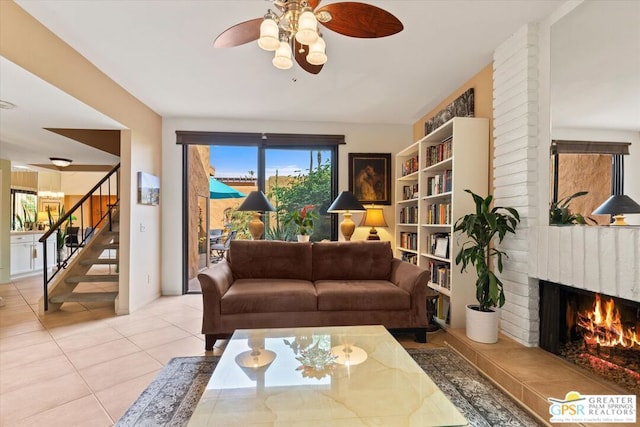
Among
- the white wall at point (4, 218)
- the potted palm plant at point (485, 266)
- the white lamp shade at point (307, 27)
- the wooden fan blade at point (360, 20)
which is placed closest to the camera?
the white lamp shade at point (307, 27)

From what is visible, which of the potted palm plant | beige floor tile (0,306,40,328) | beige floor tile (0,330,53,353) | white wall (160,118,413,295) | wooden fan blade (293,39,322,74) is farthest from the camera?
white wall (160,118,413,295)

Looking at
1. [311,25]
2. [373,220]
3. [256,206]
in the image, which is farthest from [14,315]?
[311,25]

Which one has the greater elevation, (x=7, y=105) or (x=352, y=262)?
(x=7, y=105)

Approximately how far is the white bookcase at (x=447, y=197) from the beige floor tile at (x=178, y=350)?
234 centimetres

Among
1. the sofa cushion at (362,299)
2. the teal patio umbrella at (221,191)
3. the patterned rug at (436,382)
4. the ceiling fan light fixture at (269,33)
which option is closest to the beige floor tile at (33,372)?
the patterned rug at (436,382)

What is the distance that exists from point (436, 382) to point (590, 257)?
125 cm

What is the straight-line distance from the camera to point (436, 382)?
7.04ft

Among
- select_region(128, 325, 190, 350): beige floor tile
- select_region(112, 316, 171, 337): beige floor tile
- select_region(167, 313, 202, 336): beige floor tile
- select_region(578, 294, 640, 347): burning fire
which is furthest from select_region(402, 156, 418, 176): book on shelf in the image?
A: select_region(112, 316, 171, 337): beige floor tile

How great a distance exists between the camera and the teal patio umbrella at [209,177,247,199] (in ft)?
17.0

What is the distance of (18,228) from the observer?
21.6 feet

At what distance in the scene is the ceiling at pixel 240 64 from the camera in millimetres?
2244

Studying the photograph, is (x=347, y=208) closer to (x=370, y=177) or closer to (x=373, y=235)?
(x=373, y=235)

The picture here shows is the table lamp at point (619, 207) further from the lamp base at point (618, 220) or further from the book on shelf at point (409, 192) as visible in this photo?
the book on shelf at point (409, 192)

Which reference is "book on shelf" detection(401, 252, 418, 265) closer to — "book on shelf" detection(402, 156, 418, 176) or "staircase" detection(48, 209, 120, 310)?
"book on shelf" detection(402, 156, 418, 176)
